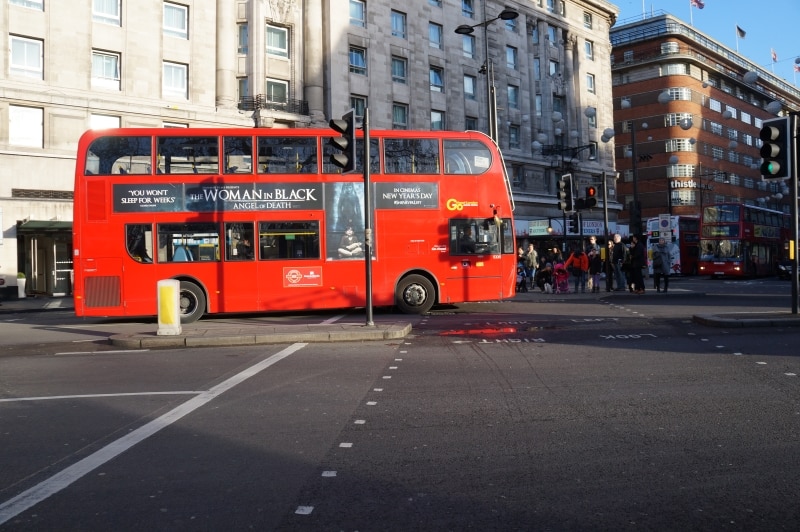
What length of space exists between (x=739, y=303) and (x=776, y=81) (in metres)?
84.0

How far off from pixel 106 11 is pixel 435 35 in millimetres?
20427

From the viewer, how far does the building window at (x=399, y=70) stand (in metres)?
39.0

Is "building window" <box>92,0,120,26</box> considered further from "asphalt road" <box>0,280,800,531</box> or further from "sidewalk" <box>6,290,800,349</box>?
"asphalt road" <box>0,280,800,531</box>

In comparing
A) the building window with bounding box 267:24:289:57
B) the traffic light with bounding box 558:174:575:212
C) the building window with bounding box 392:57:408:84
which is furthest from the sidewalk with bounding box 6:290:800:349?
the building window with bounding box 392:57:408:84

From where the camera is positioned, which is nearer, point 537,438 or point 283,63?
point 537,438

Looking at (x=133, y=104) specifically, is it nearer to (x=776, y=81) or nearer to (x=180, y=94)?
(x=180, y=94)

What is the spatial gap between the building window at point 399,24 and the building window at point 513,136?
11.4m

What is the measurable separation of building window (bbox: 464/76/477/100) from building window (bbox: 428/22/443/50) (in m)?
3.17

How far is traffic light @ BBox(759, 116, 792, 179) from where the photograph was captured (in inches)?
488

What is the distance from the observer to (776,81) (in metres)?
86.4

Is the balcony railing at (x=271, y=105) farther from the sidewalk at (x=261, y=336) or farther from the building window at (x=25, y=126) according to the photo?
the sidewalk at (x=261, y=336)

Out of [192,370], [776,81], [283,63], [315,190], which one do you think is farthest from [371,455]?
[776,81]

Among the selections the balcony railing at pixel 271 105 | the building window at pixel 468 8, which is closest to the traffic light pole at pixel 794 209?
the balcony railing at pixel 271 105

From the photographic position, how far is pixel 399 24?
39.6 meters
